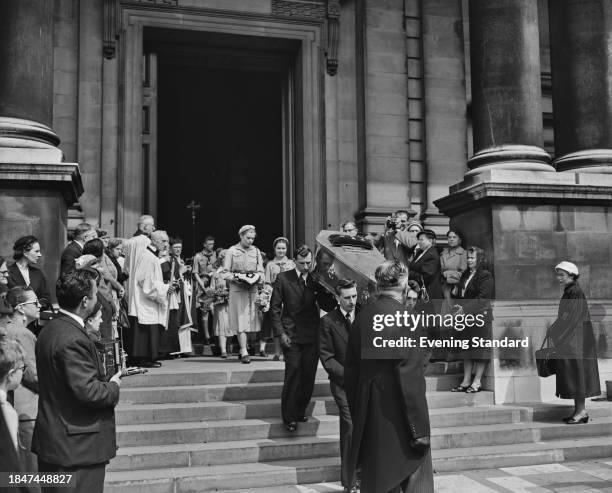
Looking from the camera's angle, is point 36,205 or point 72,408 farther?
point 36,205

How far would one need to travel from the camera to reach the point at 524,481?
20.8 feet

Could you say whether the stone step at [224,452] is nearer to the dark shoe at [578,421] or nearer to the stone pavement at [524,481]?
the stone pavement at [524,481]

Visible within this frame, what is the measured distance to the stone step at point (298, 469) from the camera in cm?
589

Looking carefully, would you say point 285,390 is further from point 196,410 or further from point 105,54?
point 105,54

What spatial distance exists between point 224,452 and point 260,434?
1.83 feet

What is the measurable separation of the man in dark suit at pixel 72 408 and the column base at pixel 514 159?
6992mm

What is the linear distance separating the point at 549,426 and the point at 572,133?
5288 millimetres

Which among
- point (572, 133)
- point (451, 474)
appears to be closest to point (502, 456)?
point (451, 474)

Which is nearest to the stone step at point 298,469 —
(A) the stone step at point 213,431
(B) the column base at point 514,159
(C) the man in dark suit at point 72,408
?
(A) the stone step at point 213,431

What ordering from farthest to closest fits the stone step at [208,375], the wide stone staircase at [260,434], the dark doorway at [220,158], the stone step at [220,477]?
the dark doorway at [220,158] < the stone step at [208,375] < the wide stone staircase at [260,434] < the stone step at [220,477]

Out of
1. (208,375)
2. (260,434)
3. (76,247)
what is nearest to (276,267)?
(208,375)

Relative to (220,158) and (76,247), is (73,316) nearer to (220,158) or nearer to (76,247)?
(76,247)

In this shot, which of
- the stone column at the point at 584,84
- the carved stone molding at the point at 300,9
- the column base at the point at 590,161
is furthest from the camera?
the carved stone molding at the point at 300,9

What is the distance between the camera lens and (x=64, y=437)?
12.1 feet
